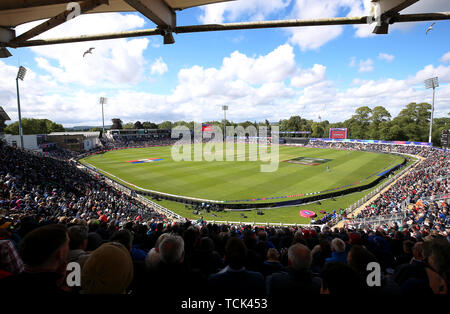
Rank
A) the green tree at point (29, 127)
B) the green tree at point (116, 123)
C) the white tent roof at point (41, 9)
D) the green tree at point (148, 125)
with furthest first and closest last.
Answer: the green tree at point (148, 125) < the green tree at point (116, 123) < the green tree at point (29, 127) < the white tent roof at point (41, 9)

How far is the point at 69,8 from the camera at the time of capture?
4508mm

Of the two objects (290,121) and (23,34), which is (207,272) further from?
(290,121)

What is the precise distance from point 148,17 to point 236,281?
15.6 feet

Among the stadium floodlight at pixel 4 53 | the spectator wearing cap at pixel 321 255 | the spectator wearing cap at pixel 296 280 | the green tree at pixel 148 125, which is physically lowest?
the spectator wearing cap at pixel 321 255

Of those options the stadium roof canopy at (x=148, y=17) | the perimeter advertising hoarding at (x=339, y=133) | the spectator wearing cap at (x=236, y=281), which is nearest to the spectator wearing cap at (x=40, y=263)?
the spectator wearing cap at (x=236, y=281)

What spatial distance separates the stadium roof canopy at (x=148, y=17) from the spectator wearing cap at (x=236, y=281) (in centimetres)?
418

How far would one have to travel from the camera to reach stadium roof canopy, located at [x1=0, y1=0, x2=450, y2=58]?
161 inches

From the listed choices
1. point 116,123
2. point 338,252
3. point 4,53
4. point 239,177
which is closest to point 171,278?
point 338,252

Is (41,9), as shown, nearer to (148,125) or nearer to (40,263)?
(40,263)

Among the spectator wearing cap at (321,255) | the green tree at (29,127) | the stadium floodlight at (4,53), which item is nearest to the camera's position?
the spectator wearing cap at (321,255)

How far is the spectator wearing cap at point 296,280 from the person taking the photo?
2336 mm

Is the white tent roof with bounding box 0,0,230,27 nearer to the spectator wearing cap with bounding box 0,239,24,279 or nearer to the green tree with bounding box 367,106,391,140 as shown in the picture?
the spectator wearing cap with bounding box 0,239,24,279

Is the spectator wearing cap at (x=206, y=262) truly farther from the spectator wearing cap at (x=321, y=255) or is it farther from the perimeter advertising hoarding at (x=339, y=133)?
the perimeter advertising hoarding at (x=339, y=133)

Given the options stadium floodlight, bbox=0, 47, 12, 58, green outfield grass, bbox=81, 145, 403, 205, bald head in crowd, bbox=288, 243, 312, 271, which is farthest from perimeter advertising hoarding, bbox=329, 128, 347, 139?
stadium floodlight, bbox=0, 47, 12, 58
